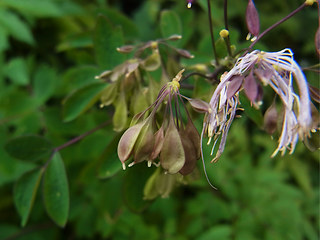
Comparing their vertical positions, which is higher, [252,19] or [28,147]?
[252,19]

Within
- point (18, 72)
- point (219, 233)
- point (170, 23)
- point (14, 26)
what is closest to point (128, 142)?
point (170, 23)

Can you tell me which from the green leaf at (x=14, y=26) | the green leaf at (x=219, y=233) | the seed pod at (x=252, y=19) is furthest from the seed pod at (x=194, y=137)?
the green leaf at (x=14, y=26)

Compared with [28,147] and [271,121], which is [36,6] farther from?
[271,121]

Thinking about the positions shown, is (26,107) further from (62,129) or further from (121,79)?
(121,79)

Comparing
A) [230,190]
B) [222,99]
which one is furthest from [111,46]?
[230,190]

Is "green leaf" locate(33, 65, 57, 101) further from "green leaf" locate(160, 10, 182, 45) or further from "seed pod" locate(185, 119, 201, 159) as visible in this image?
"seed pod" locate(185, 119, 201, 159)

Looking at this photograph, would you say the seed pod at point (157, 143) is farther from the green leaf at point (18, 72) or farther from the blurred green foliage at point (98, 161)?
the green leaf at point (18, 72)
